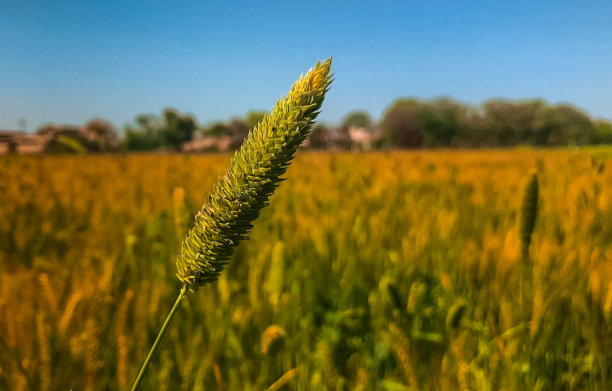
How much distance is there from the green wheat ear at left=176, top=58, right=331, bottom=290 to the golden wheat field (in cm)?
56

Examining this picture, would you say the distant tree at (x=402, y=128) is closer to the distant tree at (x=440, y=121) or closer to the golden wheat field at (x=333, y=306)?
the distant tree at (x=440, y=121)

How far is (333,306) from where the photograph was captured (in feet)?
5.20

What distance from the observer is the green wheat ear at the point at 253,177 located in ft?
1.32

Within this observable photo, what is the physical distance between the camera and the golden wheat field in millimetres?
1031

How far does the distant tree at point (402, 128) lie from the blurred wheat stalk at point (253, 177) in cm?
7087

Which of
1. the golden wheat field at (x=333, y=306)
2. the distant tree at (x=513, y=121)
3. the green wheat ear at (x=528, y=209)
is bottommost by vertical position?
the golden wheat field at (x=333, y=306)

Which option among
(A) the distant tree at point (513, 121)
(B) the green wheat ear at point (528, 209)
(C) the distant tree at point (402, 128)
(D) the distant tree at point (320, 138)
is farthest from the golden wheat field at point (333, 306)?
(C) the distant tree at point (402, 128)

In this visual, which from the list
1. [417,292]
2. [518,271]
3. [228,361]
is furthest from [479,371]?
[228,361]

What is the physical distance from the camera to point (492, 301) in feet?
4.52

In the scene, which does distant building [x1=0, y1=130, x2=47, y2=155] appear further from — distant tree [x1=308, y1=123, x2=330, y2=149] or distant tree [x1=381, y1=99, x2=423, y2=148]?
distant tree [x1=381, y1=99, x2=423, y2=148]

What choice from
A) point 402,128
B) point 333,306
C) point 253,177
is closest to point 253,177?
point 253,177

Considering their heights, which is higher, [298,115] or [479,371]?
[298,115]

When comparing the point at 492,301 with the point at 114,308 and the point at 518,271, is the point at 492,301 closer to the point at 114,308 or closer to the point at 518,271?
the point at 518,271

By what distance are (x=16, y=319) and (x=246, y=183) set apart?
97 centimetres
